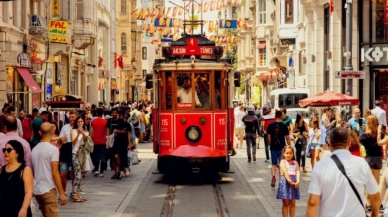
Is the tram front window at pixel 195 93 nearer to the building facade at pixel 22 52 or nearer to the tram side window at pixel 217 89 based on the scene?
the tram side window at pixel 217 89

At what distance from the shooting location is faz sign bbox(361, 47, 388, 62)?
3384cm

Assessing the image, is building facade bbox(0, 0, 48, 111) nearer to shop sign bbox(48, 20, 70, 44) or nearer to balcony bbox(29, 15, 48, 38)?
balcony bbox(29, 15, 48, 38)

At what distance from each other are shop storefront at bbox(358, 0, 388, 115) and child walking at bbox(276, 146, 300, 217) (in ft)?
74.2

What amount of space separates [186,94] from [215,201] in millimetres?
4048

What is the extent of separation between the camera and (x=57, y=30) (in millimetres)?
37969

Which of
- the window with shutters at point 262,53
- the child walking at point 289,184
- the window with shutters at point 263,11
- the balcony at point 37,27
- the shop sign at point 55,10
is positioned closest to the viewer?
the child walking at point 289,184

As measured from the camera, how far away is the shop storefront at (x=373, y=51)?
3391 centimetres

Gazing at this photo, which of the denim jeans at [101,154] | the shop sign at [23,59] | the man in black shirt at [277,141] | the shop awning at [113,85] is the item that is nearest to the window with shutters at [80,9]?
the shop sign at [23,59]

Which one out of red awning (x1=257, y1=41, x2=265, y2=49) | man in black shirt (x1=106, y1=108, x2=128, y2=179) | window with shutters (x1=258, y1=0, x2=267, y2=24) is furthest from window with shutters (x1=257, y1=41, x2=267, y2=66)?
man in black shirt (x1=106, y1=108, x2=128, y2=179)

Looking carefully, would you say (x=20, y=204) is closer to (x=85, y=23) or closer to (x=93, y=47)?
(x=85, y=23)

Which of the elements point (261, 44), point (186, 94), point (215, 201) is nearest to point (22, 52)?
point (186, 94)

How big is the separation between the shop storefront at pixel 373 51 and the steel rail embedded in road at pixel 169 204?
17895mm

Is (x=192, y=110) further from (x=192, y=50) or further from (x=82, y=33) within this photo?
(x=82, y=33)

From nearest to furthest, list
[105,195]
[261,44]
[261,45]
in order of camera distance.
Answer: [105,195], [261,45], [261,44]
